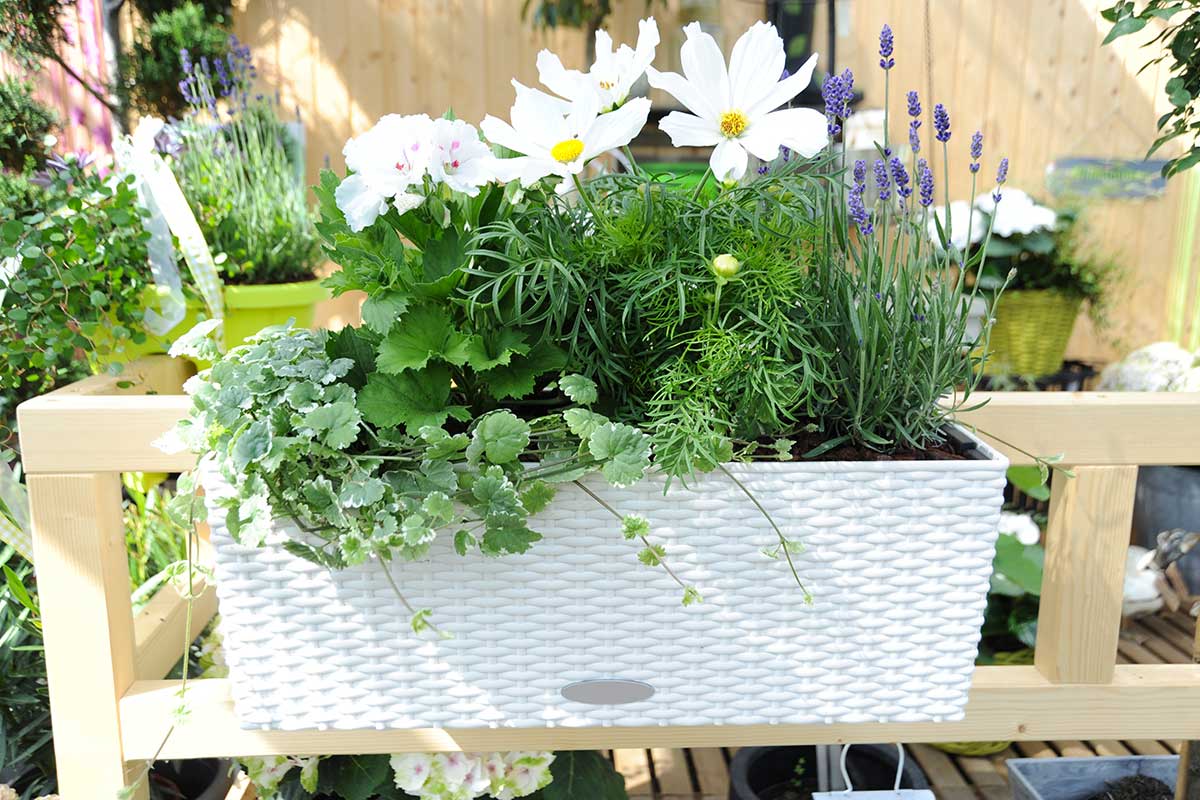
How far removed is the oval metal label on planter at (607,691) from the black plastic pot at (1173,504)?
213 centimetres

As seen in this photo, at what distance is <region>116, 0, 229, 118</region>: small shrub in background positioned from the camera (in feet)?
8.15

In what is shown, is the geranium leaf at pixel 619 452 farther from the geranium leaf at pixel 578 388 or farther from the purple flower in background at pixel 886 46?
the purple flower in background at pixel 886 46

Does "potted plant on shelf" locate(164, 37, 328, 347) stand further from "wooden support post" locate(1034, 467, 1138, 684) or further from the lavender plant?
"wooden support post" locate(1034, 467, 1138, 684)

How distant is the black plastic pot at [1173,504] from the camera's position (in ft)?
7.79

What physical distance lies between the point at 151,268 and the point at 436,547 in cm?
67

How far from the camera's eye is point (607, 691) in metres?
0.77

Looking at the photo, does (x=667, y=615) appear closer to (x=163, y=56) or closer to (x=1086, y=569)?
(x=1086, y=569)

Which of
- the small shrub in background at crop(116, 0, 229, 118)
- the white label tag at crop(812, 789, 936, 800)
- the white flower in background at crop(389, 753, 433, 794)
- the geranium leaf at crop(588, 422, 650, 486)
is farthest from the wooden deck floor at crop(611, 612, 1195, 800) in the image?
the small shrub in background at crop(116, 0, 229, 118)

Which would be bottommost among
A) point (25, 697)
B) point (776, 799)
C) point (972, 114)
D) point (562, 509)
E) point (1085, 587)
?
point (776, 799)

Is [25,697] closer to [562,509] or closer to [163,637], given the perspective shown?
[163,637]

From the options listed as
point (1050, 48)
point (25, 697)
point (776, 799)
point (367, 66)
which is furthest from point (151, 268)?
point (1050, 48)

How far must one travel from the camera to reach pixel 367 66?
3320mm

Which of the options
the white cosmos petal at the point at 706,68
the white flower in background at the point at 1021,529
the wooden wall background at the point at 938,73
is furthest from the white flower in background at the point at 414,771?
the wooden wall background at the point at 938,73

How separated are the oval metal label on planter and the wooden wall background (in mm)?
2771
